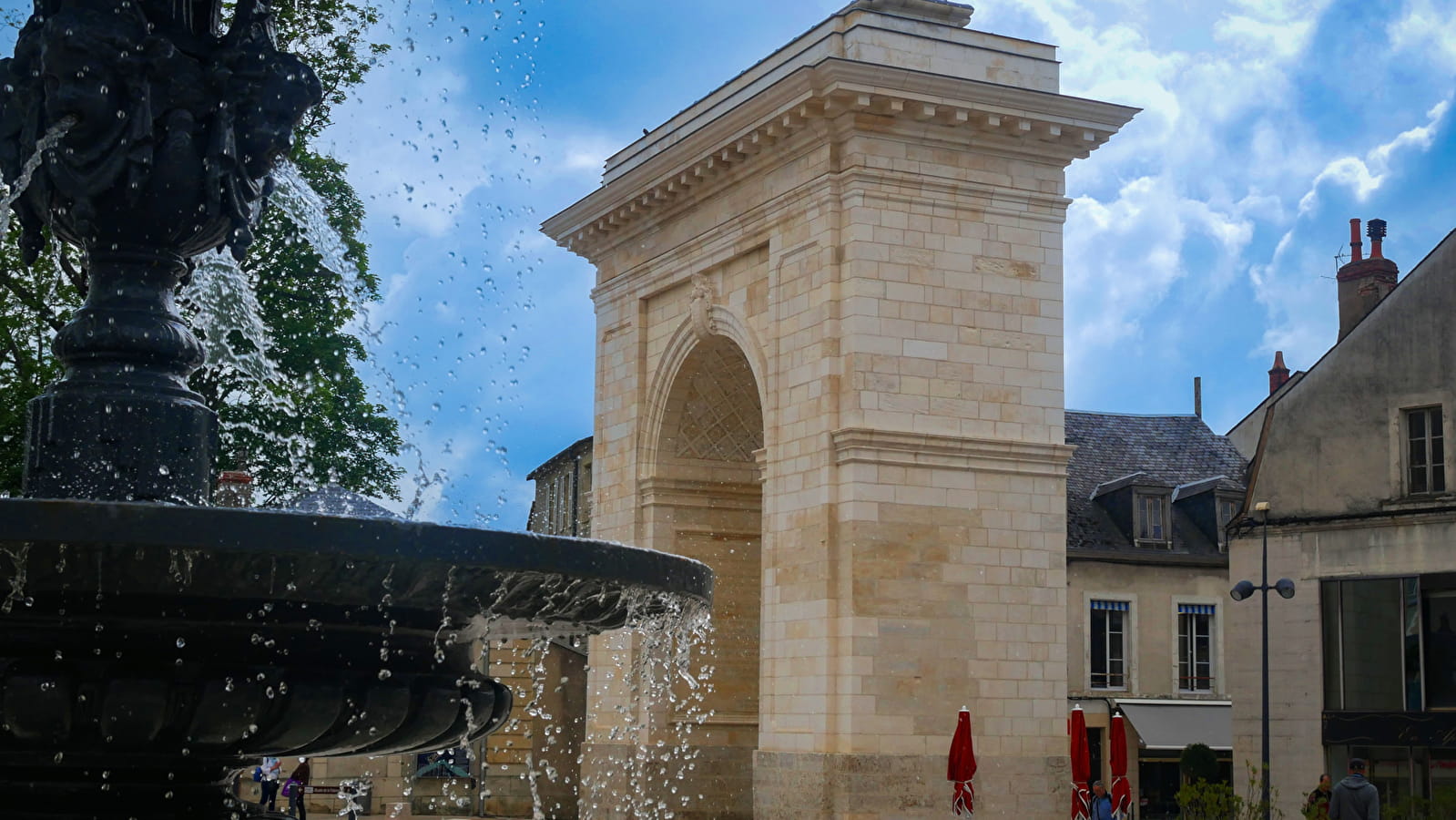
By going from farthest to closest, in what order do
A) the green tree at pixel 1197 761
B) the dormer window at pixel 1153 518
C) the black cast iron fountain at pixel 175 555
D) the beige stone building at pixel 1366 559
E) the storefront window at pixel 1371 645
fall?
1. the dormer window at pixel 1153 518
2. the green tree at pixel 1197 761
3. the storefront window at pixel 1371 645
4. the beige stone building at pixel 1366 559
5. the black cast iron fountain at pixel 175 555

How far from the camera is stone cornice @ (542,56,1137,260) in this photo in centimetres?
2247

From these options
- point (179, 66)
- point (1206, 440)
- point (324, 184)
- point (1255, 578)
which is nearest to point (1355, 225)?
point (1206, 440)

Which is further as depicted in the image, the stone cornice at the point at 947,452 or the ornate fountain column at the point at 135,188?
the stone cornice at the point at 947,452

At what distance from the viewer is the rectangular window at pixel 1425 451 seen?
1009 inches

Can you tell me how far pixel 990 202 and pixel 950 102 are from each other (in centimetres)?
157

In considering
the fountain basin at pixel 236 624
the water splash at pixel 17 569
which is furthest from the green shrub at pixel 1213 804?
the water splash at pixel 17 569

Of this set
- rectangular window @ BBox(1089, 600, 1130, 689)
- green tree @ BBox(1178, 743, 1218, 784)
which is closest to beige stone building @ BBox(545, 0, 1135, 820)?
green tree @ BBox(1178, 743, 1218, 784)

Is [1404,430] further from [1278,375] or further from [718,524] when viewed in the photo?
[1278,375]

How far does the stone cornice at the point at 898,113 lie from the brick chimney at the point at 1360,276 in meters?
14.4

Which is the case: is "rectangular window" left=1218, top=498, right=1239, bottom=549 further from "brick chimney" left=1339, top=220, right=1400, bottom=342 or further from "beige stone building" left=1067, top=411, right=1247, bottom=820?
"brick chimney" left=1339, top=220, right=1400, bottom=342

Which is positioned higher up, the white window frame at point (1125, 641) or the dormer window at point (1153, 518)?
the dormer window at point (1153, 518)

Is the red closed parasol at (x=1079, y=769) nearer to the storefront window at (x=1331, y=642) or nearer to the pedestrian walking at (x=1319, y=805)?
the pedestrian walking at (x=1319, y=805)

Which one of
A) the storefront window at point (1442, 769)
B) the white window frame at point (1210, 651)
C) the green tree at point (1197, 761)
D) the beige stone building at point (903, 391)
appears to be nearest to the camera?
the beige stone building at point (903, 391)

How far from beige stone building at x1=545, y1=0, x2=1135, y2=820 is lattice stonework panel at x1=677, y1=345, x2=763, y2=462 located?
163cm
